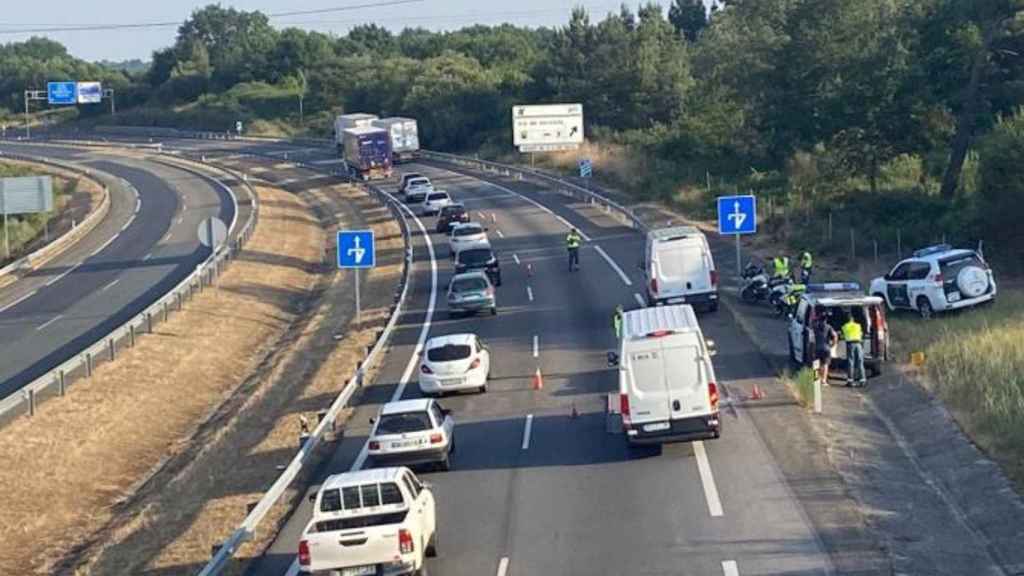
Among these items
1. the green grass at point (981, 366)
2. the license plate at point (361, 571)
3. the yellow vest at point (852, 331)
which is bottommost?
the license plate at point (361, 571)

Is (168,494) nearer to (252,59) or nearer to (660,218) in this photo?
(660,218)

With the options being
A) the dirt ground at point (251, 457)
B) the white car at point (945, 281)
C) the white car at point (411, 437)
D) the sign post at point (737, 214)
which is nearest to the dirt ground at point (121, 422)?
the dirt ground at point (251, 457)

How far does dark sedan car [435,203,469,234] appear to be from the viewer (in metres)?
67.5

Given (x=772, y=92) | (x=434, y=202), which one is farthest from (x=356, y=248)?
(x=772, y=92)

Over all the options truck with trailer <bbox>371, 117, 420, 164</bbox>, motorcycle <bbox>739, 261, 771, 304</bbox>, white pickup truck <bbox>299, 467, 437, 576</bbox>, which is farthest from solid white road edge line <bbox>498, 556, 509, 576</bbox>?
truck with trailer <bbox>371, 117, 420, 164</bbox>

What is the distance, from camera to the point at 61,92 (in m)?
132

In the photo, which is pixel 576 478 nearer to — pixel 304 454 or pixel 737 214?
pixel 304 454

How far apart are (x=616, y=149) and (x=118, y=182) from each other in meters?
36.5

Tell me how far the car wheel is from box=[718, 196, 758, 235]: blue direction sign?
8.14 m

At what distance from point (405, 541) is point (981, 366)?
14.8 m

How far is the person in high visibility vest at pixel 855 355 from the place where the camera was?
30.4 m

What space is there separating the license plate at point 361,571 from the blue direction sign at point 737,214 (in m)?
27.9

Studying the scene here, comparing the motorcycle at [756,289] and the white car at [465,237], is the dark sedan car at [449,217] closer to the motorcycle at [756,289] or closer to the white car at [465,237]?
the white car at [465,237]

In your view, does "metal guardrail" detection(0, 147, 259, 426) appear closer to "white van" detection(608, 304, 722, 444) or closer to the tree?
"white van" detection(608, 304, 722, 444)
